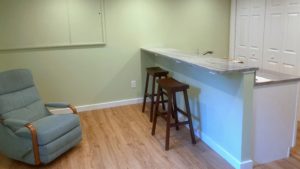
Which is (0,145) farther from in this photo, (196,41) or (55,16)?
(196,41)

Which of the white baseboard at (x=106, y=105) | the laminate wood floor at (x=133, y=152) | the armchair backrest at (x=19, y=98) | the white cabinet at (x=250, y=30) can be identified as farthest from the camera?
the white baseboard at (x=106, y=105)

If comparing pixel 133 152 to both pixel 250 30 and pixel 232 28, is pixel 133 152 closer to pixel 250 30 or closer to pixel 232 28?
pixel 250 30

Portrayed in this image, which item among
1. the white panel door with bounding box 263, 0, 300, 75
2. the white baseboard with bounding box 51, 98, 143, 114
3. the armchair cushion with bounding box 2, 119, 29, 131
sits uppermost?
the white panel door with bounding box 263, 0, 300, 75

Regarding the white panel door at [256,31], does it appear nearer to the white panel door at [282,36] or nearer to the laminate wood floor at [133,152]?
the white panel door at [282,36]

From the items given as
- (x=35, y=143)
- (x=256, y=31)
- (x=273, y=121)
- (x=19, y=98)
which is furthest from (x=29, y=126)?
(x=256, y=31)

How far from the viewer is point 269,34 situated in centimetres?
412

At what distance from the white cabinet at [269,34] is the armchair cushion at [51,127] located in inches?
121

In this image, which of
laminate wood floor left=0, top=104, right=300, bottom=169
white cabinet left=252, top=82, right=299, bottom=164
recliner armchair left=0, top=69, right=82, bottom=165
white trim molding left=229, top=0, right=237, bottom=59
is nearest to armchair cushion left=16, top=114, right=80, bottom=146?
recliner armchair left=0, top=69, right=82, bottom=165

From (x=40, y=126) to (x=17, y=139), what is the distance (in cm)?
26

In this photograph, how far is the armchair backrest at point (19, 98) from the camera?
3031 millimetres

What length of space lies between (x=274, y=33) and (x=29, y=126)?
3.62 metres

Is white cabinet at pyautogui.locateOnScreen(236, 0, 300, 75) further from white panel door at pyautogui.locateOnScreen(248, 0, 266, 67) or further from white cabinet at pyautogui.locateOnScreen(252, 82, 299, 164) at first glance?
white cabinet at pyautogui.locateOnScreen(252, 82, 299, 164)

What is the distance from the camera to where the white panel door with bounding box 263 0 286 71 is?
12.8 feet

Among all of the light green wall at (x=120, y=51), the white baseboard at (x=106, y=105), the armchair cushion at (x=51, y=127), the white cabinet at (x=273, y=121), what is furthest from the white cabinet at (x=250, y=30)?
the armchair cushion at (x=51, y=127)
